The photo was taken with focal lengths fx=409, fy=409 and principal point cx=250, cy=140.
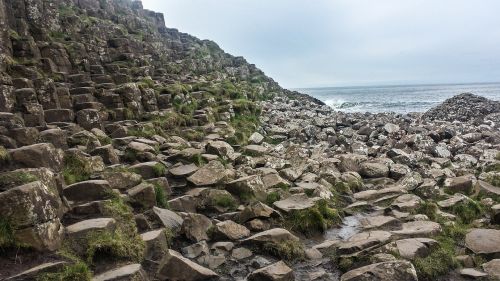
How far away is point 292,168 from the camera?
1585 cm

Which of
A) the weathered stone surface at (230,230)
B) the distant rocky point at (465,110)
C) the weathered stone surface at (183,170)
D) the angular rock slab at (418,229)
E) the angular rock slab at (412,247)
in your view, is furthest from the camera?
the distant rocky point at (465,110)

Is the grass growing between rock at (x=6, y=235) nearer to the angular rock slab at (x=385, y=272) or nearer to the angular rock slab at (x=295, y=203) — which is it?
the angular rock slab at (x=385, y=272)

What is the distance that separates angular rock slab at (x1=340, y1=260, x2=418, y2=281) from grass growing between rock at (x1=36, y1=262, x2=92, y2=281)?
4871mm

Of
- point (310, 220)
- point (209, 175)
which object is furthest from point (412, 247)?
point (209, 175)

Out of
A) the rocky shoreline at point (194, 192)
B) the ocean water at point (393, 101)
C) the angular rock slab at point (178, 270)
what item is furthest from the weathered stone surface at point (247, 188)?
the ocean water at point (393, 101)

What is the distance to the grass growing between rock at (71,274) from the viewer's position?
6734 mm

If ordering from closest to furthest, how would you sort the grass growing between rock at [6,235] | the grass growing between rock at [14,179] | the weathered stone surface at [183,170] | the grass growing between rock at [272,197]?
the grass growing between rock at [6,235]
the grass growing between rock at [14,179]
the grass growing between rock at [272,197]
the weathered stone surface at [183,170]

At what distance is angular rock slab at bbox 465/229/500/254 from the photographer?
944 centimetres

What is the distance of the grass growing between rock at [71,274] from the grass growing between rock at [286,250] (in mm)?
3999

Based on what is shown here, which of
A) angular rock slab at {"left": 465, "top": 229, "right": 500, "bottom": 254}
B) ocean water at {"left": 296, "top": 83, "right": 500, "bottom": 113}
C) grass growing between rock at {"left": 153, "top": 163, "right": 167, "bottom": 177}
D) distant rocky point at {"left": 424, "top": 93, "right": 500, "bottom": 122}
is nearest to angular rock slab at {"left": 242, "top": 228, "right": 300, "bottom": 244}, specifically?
angular rock slab at {"left": 465, "top": 229, "right": 500, "bottom": 254}

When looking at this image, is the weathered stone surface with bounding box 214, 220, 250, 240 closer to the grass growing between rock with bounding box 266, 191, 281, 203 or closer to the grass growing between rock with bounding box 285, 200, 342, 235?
the grass growing between rock with bounding box 285, 200, 342, 235

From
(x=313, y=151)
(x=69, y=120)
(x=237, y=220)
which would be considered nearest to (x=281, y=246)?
(x=237, y=220)

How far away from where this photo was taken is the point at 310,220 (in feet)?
36.6

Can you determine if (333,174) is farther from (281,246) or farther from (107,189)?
(107,189)
